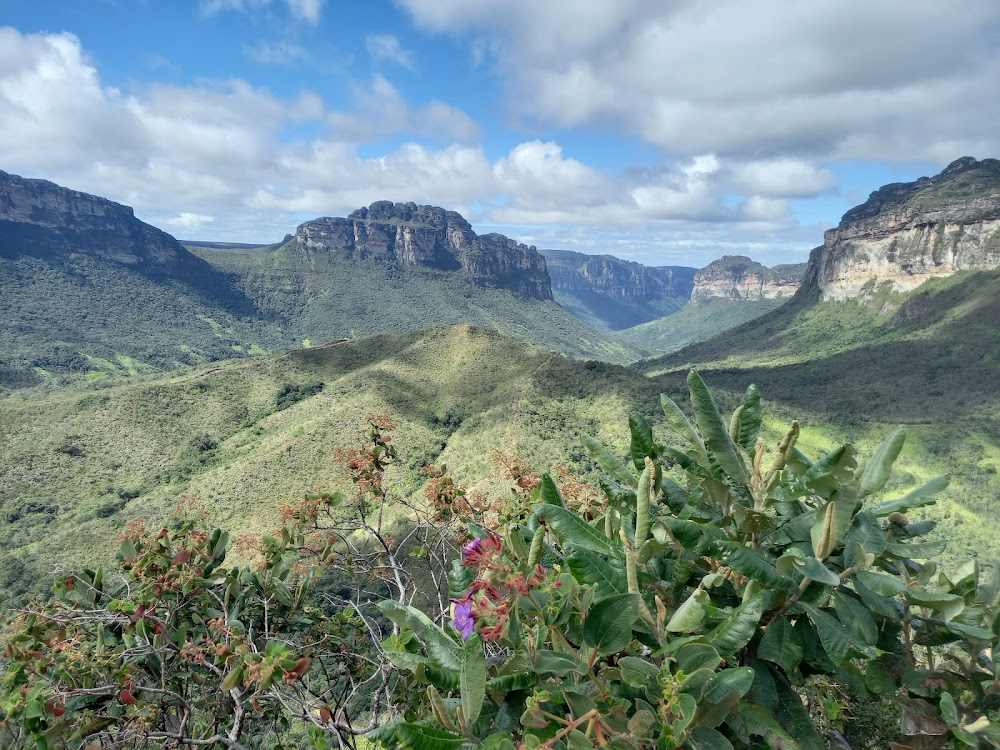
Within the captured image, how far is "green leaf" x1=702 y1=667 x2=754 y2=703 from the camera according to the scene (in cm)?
164

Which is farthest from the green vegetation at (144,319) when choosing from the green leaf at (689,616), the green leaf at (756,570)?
the green leaf at (756,570)

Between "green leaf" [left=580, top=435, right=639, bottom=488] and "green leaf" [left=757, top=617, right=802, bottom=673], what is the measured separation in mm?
832

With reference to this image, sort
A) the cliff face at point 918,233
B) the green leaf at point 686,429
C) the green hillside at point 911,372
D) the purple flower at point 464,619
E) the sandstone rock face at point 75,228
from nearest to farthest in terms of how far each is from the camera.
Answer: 1. the purple flower at point 464,619
2. the green leaf at point 686,429
3. the green hillside at point 911,372
4. the cliff face at point 918,233
5. the sandstone rock face at point 75,228

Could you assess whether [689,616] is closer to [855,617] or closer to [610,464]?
[855,617]

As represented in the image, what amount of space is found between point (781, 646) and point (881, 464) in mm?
988

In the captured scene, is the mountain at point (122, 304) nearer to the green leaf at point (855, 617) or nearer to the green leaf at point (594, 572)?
the green leaf at point (594, 572)

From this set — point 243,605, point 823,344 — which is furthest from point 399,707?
point 823,344

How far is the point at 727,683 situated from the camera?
66.2 inches

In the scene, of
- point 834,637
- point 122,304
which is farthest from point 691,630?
point 122,304

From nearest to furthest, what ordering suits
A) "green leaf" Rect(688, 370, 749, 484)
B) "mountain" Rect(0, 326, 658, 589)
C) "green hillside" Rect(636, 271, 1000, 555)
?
1. "green leaf" Rect(688, 370, 749, 484)
2. "mountain" Rect(0, 326, 658, 589)
3. "green hillside" Rect(636, 271, 1000, 555)

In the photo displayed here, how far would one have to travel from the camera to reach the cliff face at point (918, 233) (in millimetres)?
100000

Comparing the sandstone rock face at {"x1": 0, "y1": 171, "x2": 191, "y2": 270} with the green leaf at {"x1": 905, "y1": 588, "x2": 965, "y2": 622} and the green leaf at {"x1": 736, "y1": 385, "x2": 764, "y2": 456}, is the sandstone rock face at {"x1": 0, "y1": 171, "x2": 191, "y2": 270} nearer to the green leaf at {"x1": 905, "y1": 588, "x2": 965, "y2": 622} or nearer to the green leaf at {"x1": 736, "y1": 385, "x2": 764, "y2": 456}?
the green leaf at {"x1": 736, "y1": 385, "x2": 764, "y2": 456}

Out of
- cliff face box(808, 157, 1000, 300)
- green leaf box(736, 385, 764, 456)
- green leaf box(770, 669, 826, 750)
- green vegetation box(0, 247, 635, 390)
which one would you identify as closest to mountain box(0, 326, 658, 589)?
green leaf box(736, 385, 764, 456)

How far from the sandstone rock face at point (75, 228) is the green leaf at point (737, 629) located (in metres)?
220
